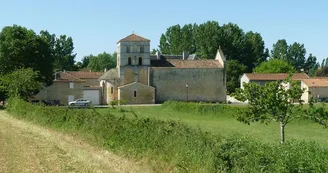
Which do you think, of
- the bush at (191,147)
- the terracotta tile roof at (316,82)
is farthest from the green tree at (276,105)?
the terracotta tile roof at (316,82)

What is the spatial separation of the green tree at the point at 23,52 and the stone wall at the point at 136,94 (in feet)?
48.4

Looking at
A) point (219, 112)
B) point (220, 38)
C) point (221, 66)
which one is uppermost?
point (220, 38)

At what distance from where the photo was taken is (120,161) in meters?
15.3

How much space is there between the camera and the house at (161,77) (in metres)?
78.2

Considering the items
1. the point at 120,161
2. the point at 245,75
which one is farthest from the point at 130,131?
the point at 245,75

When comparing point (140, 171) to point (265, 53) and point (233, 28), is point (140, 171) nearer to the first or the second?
point (233, 28)

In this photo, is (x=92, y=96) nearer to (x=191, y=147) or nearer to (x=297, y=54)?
(x=191, y=147)

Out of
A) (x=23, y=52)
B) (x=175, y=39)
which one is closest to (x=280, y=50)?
(x=175, y=39)

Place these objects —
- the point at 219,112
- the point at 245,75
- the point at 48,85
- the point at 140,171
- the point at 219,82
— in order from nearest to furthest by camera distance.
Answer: the point at 140,171
the point at 219,112
the point at 48,85
the point at 219,82
the point at 245,75

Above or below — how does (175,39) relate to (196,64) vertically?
above

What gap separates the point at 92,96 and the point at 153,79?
11.1 metres

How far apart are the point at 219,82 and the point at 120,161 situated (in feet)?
216

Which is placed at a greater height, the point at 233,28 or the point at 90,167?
the point at 233,28

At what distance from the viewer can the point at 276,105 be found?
57.3 ft
